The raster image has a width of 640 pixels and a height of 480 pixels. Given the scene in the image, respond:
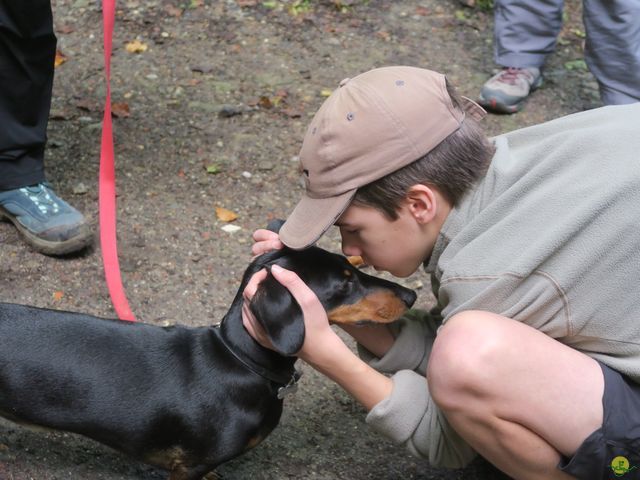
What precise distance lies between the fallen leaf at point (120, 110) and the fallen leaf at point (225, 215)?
0.93 meters

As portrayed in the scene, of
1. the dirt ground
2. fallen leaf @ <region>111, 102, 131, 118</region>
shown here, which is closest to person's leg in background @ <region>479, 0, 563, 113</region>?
the dirt ground

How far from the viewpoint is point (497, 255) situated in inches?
82.3

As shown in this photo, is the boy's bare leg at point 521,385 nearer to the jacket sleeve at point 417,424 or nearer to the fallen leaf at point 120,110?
the jacket sleeve at point 417,424

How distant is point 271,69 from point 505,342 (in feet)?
10.2

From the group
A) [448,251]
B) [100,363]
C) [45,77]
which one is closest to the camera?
[448,251]

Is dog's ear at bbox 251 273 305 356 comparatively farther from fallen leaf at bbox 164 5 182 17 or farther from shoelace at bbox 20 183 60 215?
fallen leaf at bbox 164 5 182 17

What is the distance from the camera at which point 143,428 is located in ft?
8.16

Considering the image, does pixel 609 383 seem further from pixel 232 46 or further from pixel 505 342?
pixel 232 46

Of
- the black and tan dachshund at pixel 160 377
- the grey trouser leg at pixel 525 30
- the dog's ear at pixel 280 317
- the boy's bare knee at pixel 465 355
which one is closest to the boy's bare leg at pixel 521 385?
the boy's bare knee at pixel 465 355

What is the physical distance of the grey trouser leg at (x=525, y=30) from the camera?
14.8 feet

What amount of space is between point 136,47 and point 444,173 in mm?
3180

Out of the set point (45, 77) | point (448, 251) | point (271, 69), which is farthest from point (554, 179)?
point (271, 69)

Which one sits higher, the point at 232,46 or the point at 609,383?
the point at 609,383

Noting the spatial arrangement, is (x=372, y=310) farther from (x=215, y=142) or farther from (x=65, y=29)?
(x=65, y=29)
